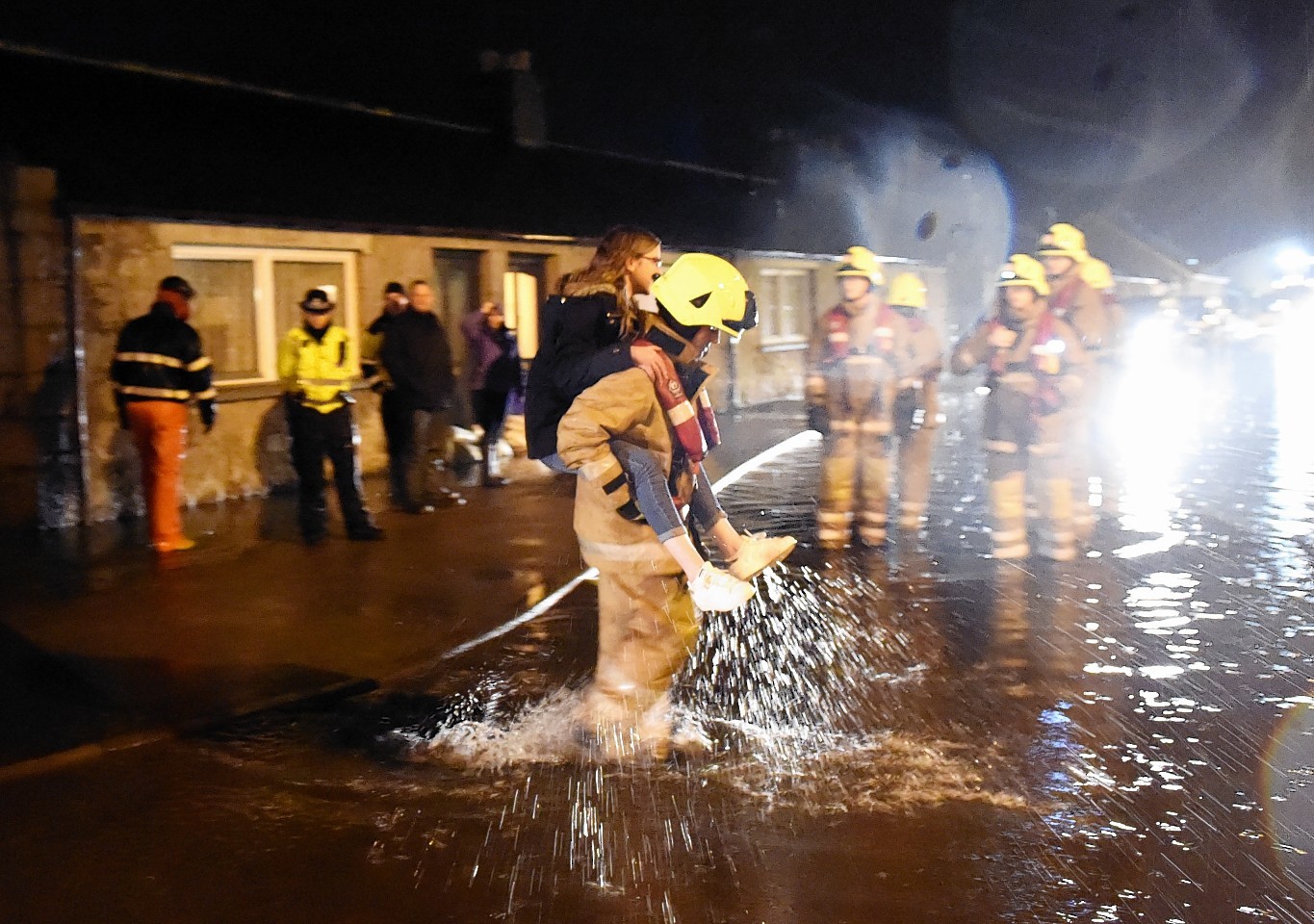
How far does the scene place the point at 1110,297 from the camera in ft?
32.7

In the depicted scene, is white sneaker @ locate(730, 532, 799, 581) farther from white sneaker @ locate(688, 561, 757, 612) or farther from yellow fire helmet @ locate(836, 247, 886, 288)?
yellow fire helmet @ locate(836, 247, 886, 288)

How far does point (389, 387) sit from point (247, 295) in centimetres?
→ 246

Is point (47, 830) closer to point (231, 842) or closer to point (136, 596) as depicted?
point (231, 842)

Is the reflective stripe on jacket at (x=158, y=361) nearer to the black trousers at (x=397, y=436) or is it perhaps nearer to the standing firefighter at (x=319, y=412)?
the standing firefighter at (x=319, y=412)

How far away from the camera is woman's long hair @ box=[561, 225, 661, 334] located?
5.20 metres

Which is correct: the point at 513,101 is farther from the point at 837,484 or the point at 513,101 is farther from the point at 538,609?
the point at 538,609

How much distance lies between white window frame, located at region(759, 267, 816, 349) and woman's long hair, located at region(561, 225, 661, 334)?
16.3 m

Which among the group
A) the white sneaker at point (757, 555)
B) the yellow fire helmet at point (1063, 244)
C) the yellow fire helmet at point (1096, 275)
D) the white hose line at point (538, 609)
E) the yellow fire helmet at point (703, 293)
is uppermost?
the yellow fire helmet at point (1063, 244)

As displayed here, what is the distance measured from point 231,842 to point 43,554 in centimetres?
582

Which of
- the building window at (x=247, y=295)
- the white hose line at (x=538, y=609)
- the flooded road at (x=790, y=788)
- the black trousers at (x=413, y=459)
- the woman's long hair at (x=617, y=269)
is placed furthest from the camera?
the building window at (x=247, y=295)

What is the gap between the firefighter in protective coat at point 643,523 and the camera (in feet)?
15.6

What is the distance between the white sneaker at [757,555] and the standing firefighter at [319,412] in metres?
5.31

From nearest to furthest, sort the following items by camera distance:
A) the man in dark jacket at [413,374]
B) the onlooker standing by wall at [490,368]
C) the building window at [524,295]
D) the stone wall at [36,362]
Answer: the stone wall at [36,362], the man in dark jacket at [413,374], the onlooker standing by wall at [490,368], the building window at [524,295]

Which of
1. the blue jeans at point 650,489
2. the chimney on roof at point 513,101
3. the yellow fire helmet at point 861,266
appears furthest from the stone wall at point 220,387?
the blue jeans at point 650,489
